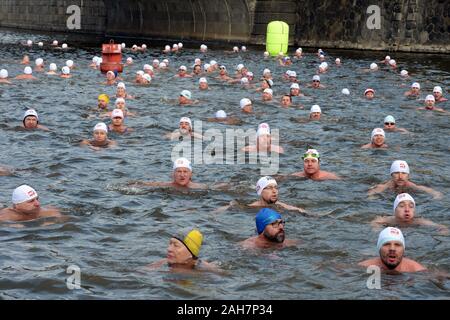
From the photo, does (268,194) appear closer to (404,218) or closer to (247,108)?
(404,218)

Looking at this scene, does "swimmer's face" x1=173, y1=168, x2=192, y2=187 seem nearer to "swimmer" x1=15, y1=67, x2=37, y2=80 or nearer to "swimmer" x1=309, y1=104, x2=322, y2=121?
"swimmer" x1=309, y1=104, x2=322, y2=121

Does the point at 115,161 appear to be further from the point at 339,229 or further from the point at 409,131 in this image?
the point at 409,131

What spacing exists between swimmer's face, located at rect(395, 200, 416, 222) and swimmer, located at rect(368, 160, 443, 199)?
2.25 metres

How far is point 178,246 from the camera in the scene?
10.8 metres

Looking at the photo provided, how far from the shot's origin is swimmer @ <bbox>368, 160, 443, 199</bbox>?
15.6 m

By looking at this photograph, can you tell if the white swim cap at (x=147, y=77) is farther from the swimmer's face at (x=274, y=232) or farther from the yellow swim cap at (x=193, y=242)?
the yellow swim cap at (x=193, y=242)

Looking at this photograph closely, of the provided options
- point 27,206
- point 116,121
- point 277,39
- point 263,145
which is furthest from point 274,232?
point 277,39

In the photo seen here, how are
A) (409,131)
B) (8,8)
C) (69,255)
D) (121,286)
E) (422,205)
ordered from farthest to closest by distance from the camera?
(8,8) → (409,131) → (422,205) → (69,255) → (121,286)

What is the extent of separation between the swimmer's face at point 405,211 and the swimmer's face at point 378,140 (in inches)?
246

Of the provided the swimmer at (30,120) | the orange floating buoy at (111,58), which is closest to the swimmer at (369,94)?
the orange floating buoy at (111,58)

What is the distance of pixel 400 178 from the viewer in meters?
15.6

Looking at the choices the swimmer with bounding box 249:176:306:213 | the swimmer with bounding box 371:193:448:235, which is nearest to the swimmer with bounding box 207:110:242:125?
the swimmer with bounding box 249:176:306:213

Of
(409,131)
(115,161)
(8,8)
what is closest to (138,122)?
(115,161)
